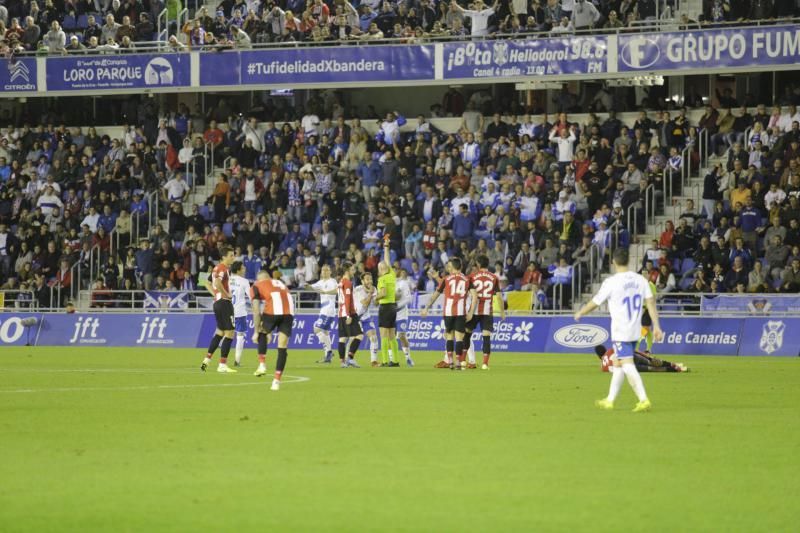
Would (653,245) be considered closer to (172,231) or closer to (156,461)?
(172,231)

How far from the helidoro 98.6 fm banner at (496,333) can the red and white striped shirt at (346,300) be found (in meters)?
7.66

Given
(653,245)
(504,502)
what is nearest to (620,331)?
(504,502)

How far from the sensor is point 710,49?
1610 inches

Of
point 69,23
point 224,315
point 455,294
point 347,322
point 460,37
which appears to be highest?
point 69,23

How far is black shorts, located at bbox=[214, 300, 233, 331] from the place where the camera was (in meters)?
27.2

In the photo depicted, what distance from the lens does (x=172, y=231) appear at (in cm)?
4538

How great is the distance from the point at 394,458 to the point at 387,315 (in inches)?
683

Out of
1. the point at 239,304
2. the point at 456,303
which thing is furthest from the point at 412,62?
the point at 456,303

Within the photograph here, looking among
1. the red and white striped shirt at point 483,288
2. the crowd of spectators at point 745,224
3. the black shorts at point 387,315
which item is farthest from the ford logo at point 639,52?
the red and white striped shirt at point 483,288

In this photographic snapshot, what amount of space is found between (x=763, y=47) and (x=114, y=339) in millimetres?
20100

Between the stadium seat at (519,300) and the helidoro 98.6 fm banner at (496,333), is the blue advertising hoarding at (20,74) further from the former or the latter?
the stadium seat at (519,300)

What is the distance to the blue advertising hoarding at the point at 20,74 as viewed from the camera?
161ft

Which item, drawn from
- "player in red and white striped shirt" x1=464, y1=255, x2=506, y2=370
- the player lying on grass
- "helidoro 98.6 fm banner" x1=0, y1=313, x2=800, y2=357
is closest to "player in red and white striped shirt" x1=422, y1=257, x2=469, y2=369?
"player in red and white striped shirt" x1=464, y1=255, x2=506, y2=370

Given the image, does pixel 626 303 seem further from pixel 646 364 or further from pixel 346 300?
pixel 346 300
